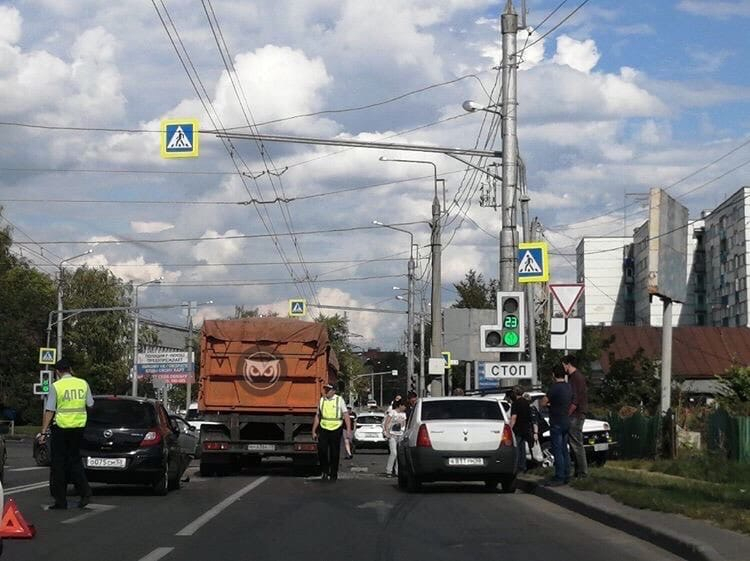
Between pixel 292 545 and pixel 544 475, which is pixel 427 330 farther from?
pixel 292 545

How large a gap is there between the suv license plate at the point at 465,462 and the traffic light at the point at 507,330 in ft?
17.4

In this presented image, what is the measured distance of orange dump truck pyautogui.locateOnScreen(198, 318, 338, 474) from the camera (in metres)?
25.1

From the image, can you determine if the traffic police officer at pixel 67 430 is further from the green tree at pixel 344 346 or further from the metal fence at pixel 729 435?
the green tree at pixel 344 346

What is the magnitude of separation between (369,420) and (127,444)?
1152 inches

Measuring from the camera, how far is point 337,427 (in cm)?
2281

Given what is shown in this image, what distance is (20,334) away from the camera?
83375 mm

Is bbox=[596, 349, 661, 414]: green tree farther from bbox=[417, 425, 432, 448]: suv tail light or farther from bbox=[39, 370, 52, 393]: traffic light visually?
bbox=[417, 425, 432, 448]: suv tail light

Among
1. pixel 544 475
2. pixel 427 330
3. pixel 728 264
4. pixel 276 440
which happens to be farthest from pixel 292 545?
pixel 728 264

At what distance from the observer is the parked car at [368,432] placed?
4662 centimetres

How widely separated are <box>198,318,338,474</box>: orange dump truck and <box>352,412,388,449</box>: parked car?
795 inches

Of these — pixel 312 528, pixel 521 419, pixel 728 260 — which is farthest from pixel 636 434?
pixel 728 260

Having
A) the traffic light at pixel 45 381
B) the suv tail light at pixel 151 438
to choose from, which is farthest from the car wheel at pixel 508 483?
the traffic light at pixel 45 381

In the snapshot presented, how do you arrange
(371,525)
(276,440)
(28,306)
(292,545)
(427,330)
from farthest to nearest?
(28,306) < (427,330) < (276,440) < (371,525) < (292,545)

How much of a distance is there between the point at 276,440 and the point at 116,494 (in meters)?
6.67
